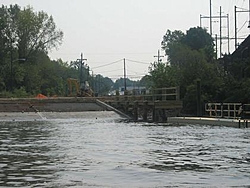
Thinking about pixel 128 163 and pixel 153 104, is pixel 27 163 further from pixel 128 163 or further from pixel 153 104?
pixel 153 104

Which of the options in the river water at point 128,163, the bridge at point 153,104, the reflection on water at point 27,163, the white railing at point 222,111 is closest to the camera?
the river water at point 128,163

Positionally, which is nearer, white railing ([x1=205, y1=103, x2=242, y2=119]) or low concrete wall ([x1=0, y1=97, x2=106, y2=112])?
white railing ([x1=205, y1=103, x2=242, y2=119])

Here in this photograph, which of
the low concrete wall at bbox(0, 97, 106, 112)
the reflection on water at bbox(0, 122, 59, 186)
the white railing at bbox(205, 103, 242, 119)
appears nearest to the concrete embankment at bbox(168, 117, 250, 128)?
the white railing at bbox(205, 103, 242, 119)

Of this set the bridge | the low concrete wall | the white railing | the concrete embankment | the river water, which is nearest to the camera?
the river water

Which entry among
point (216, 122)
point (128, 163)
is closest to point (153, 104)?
point (216, 122)

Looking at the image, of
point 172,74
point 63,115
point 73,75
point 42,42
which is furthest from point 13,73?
point 73,75

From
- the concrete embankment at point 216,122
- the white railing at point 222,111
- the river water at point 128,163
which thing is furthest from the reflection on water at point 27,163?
the white railing at point 222,111

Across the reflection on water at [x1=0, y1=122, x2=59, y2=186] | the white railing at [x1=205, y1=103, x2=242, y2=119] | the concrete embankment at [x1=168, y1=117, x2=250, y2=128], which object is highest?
the white railing at [x1=205, y1=103, x2=242, y2=119]

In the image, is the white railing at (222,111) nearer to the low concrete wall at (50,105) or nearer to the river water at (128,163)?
the river water at (128,163)

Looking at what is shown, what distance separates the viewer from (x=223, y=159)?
1789 centimetres

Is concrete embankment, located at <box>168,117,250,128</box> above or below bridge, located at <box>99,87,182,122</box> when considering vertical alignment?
below

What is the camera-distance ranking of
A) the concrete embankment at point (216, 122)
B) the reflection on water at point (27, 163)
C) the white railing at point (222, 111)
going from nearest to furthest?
the reflection on water at point (27, 163), the concrete embankment at point (216, 122), the white railing at point (222, 111)

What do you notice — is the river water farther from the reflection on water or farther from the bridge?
the bridge

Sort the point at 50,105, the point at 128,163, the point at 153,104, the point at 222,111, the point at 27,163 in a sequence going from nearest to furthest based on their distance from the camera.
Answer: the point at 128,163 → the point at 27,163 → the point at 222,111 → the point at 153,104 → the point at 50,105
